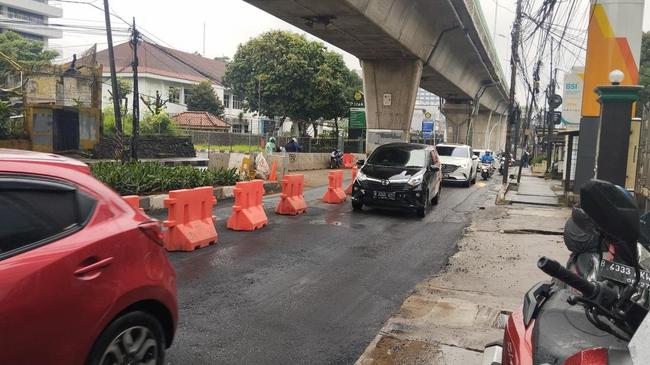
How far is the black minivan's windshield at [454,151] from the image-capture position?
2175 centimetres

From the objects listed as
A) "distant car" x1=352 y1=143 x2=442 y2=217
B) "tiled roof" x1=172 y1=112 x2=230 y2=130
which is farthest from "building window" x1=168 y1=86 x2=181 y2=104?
"distant car" x1=352 y1=143 x2=442 y2=217

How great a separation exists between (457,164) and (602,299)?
19.1 m

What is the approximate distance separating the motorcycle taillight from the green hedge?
32.6 feet

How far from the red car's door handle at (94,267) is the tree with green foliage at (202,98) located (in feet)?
204

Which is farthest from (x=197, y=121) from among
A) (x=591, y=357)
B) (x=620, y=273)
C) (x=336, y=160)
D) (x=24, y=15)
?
(x=591, y=357)

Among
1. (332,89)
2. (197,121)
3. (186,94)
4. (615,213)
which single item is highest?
(186,94)

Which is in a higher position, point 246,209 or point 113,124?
point 113,124

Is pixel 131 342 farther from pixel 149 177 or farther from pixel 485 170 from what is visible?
pixel 485 170

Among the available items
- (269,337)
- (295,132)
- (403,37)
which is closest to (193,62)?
(295,132)

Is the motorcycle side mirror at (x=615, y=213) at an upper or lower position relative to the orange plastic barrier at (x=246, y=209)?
upper

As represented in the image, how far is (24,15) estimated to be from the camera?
74312mm

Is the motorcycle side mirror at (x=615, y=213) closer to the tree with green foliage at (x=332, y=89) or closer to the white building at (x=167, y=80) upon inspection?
the tree with green foliage at (x=332, y=89)

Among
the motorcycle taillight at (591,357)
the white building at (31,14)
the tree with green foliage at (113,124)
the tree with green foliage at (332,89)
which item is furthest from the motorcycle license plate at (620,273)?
the white building at (31,14)

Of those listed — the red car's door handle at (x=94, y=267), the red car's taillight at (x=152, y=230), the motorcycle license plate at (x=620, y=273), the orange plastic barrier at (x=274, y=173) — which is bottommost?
the orange plastic barrier at (x=274, y=173)
